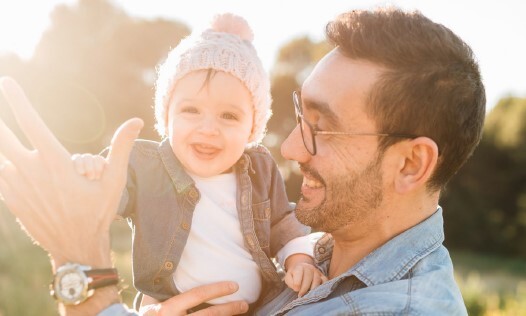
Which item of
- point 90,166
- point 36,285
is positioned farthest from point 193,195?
point 36,285

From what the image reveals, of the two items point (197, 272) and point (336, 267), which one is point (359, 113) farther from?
point (197, 272)

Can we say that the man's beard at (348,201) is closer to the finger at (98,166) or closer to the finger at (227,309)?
the finger at (227,309)

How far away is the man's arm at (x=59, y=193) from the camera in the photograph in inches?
76.7

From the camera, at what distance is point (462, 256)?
2695cm

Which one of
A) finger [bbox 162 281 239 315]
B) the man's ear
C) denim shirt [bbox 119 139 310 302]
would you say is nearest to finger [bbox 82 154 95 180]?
denim shirt [bbox 119 139 310 302]

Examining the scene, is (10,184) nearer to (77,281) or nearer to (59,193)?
(59,193)

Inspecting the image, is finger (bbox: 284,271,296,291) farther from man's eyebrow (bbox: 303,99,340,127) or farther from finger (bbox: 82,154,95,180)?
finger (bbox: 82,154,95,180)

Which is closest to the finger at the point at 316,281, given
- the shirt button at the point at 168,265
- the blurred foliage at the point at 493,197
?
the shirt button at the point at 168,265

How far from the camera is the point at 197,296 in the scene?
2703 millimetres

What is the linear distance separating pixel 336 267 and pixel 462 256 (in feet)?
84.8

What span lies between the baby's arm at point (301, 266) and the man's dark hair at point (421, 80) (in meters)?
0.73

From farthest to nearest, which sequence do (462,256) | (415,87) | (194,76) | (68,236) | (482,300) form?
(462,256) < (482,300) < (194,76) < (415,87) < (68,236)

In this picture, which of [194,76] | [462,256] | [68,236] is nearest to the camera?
[68,236]

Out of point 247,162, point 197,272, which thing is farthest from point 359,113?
point 197,272
